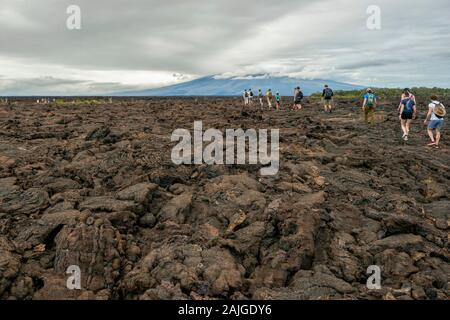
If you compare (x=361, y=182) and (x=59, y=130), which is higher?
(x=59, y=130)

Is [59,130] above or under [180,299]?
above

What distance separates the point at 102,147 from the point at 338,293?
10498mm

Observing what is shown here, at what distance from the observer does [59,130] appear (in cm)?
1912

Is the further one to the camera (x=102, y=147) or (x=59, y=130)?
(x=59, y=130)

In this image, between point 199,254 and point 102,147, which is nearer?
point 199,254

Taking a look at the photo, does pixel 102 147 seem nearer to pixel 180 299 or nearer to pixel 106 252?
pixel 106 252
